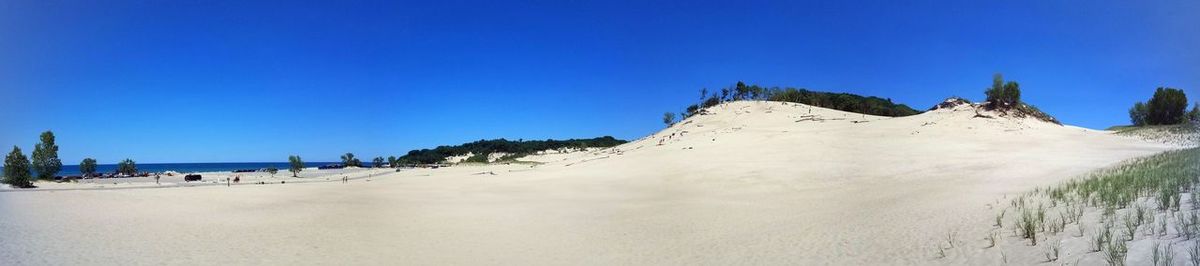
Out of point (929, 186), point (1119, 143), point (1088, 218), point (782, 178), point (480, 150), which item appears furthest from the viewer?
point (480, 150)

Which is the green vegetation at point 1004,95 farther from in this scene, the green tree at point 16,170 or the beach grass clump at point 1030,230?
the green tree at point 16,170

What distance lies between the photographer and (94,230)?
1764cm

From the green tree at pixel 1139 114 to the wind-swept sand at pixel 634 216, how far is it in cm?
3205

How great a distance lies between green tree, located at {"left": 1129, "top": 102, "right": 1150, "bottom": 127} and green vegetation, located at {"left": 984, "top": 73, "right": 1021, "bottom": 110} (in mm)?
23995

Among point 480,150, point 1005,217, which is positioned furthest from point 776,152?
point 480,150

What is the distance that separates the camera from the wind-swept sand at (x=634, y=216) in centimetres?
1350

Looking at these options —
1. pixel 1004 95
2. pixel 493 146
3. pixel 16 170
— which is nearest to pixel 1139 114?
pixel 1004 95

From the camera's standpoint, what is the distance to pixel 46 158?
57.9m

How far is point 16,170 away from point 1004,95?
273ft

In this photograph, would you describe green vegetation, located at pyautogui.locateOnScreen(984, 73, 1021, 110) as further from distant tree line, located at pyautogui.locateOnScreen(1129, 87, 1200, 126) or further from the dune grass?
the dune grass

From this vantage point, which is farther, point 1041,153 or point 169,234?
point 1041,153

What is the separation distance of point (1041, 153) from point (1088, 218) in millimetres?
29715

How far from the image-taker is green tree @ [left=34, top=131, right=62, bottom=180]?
57000 millimetres

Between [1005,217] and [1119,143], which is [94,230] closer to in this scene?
[1005,217]
